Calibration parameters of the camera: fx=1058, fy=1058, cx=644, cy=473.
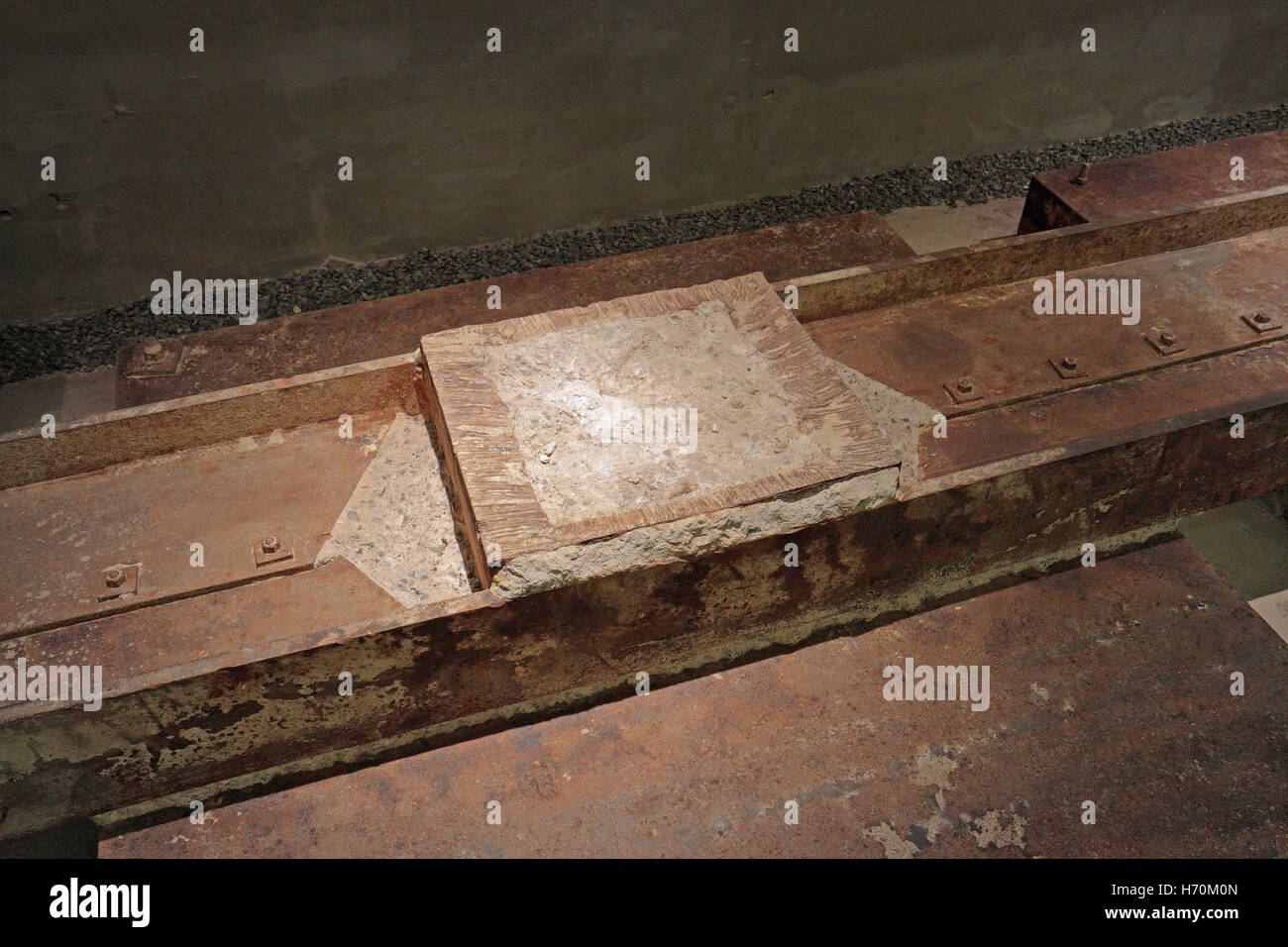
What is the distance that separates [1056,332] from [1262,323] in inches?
31.8

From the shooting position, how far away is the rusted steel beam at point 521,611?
2.78 metres

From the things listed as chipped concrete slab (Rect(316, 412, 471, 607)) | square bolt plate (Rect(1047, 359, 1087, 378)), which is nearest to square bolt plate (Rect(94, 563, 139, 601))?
chipped concrete slab (Rect(316, 412, 471, 607))

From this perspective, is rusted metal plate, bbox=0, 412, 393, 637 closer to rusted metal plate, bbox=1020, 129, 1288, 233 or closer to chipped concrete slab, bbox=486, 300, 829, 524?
chipped concrete slab, bbox=486, 300, 829, 524

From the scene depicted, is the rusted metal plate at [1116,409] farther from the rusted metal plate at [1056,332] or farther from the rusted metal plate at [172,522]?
the rusted metal plate at [172,522]

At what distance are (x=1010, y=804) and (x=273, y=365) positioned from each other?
3.28 meters

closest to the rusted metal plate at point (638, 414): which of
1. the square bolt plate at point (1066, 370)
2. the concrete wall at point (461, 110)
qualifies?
the square bolt plate at point (1066, 370)

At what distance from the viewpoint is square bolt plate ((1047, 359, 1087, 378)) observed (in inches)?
159

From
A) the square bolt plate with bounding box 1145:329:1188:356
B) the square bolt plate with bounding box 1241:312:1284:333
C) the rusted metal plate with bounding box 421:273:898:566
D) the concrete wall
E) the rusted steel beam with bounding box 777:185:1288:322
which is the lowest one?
the rusted metal plate with bounding box 421:273:898:566

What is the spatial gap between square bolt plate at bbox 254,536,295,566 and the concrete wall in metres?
2.79

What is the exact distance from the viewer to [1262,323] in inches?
166

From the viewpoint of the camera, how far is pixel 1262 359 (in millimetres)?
4113

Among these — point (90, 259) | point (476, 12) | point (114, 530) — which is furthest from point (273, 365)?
point (476, 12)

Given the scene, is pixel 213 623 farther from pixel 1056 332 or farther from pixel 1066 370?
pixel 1056 332

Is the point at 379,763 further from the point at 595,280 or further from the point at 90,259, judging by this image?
the point at 90,259
